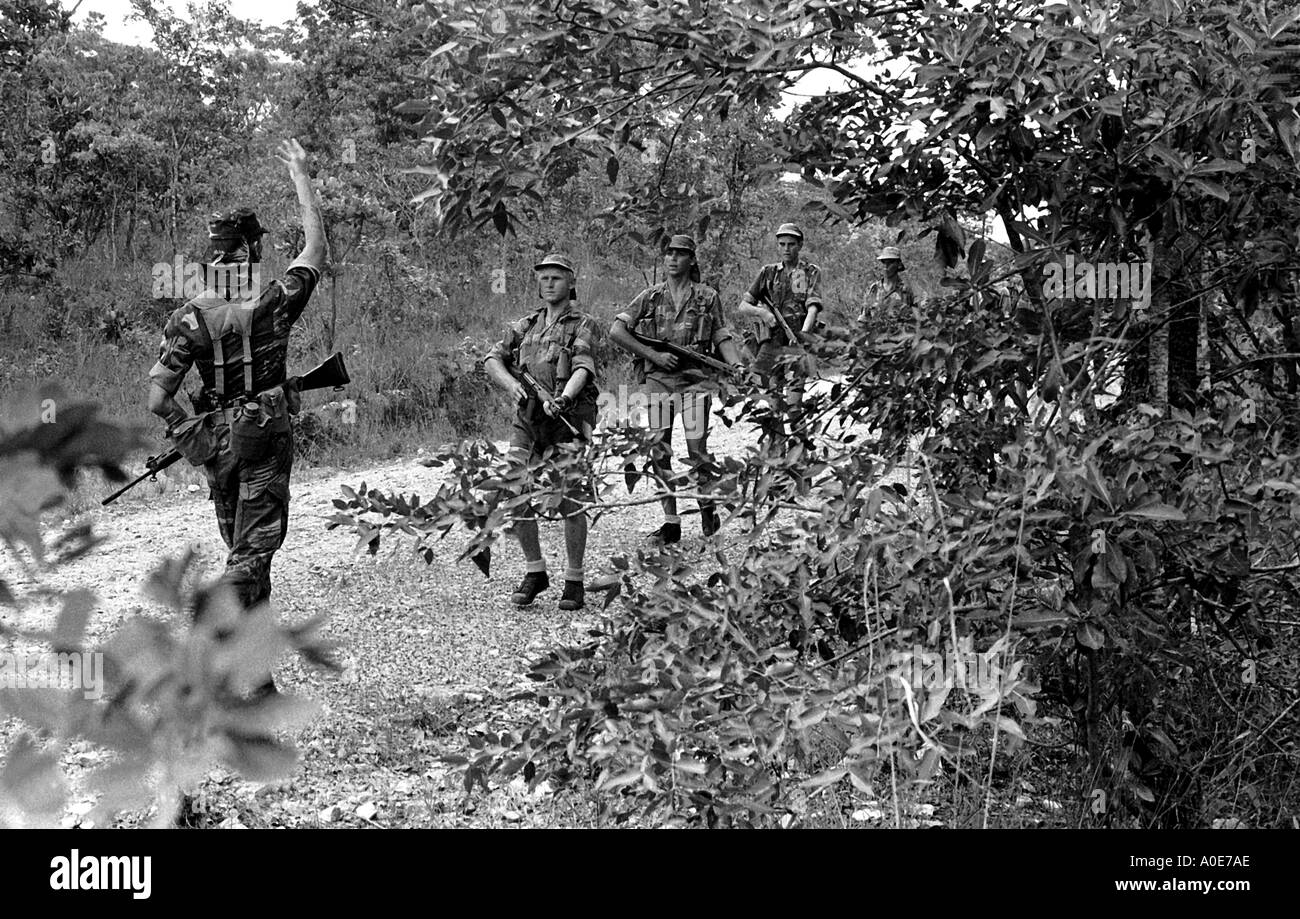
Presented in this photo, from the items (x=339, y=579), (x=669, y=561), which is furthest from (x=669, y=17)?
(x=339, y=579)

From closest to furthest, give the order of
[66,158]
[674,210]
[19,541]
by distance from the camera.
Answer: [19,541] → [674,210] → [66,158]

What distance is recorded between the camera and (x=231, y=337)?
5207 mm

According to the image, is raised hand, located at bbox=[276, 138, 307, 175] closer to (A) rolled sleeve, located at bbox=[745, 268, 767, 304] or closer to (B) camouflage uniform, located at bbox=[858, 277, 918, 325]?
(B) camouflage uniform, located at bbox=[858, 277, 918, 325]

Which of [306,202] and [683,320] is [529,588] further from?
[306,202]

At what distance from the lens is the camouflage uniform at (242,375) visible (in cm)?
518

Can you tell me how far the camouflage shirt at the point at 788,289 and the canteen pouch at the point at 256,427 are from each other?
489cm

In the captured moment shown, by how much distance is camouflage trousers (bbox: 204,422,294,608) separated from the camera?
524 cm

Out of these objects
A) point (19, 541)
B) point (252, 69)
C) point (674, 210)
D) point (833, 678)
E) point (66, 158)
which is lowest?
point (833, 678)

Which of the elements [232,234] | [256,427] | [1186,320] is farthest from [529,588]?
[1186,320]

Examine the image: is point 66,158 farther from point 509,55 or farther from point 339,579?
point 509,55

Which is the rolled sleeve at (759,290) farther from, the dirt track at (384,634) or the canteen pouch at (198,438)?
the canteen pouch at (198,438)

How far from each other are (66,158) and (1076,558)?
15.9 meters

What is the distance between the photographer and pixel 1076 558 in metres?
3.15

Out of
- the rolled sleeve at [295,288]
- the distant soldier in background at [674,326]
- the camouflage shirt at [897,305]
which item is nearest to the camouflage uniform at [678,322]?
the distant soldier in background at [674,326]
